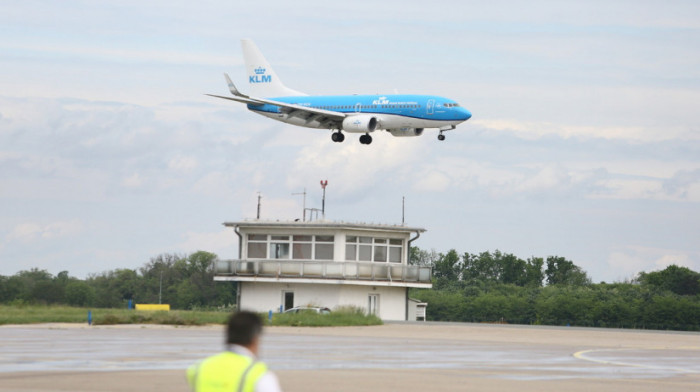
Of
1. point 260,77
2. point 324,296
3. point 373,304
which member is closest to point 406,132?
A: point 373,304

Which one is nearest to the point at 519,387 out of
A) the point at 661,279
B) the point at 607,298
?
the point at 607,298

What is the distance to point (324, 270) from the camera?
194 feet

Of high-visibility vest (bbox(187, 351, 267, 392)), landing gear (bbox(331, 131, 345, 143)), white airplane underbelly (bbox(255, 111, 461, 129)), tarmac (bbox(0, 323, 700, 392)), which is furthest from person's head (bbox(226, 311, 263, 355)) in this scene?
landing gear (bbox(331, 131, 345, 143))

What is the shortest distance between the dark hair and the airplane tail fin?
237 ft

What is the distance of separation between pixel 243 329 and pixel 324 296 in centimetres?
5256

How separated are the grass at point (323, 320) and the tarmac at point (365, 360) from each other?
5.01 metres

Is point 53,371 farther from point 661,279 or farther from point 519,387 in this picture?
point 661,279

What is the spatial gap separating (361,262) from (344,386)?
42.6 metres

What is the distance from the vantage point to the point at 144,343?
29.1 metres

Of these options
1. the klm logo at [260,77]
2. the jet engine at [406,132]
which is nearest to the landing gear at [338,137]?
the jet engine at [406,132]

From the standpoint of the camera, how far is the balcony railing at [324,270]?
194ft

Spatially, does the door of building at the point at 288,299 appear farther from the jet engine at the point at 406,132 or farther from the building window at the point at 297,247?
the jet engine at the point at 406,132

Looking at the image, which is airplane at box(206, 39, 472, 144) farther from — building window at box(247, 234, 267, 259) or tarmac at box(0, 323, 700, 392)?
tarmac at box(0, 323, 700, 392)

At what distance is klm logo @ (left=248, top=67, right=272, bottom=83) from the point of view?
82.9 meters
